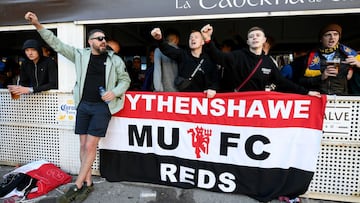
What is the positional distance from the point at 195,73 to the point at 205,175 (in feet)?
3.84

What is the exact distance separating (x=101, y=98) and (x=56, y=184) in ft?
4.11

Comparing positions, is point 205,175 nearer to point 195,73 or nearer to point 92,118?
point 195,73

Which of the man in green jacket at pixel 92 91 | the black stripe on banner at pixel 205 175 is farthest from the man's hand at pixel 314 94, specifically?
the man in green jacket at pixel 92 91

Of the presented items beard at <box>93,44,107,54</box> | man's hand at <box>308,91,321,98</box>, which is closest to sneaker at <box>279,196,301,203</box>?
man's hand at <box>308,91,321,98</box>

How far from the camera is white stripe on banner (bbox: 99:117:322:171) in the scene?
277 centimetres

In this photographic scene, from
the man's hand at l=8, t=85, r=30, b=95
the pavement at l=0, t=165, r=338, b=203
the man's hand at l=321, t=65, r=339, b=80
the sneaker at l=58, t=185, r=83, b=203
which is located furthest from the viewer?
the man's hand at l=8, t=85, r=30, b=95

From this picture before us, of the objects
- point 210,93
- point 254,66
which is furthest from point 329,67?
point 210,93

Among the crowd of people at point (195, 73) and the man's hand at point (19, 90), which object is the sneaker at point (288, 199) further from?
the man's hand at point (19, 90)

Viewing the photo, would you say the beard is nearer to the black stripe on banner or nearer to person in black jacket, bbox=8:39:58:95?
person in black jacket, bbox=8:39:58:95

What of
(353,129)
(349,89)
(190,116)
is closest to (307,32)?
(349,89)

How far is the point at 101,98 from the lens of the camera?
2912mm

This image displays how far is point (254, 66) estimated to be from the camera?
2766 mm

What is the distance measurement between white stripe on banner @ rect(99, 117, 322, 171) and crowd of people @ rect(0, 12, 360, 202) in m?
0.35

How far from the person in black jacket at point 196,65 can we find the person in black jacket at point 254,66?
0.27m
